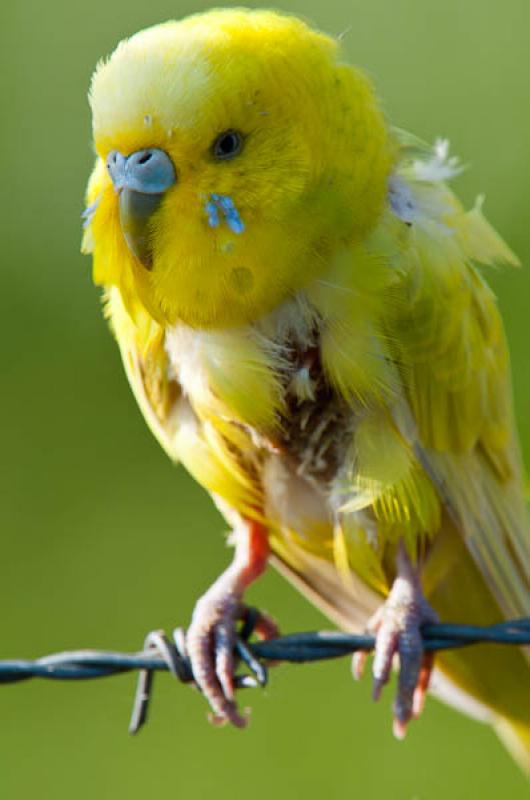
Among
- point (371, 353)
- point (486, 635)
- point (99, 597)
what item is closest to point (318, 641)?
point (486, 635)

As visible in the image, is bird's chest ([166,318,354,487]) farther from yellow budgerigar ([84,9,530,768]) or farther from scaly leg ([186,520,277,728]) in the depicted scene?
scaly leg ([186,520,277,728])

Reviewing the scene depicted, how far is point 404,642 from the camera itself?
3.76 metres

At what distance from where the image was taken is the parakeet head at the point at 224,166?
3.27m

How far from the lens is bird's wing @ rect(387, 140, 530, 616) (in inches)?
144

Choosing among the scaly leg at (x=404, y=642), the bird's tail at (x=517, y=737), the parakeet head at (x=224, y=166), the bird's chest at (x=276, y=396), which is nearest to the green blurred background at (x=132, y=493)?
the bird's tail at (x=517, y=737)

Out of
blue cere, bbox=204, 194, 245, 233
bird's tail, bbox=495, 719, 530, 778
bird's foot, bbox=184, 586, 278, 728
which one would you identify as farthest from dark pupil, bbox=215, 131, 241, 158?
bird's tail, bbox=495, 719, 530, 778

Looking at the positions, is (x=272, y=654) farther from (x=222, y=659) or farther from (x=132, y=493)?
(x=132, y=493)

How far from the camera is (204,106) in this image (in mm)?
3256

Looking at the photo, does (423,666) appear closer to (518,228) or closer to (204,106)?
(204,106)

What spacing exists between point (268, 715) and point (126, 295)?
352cm

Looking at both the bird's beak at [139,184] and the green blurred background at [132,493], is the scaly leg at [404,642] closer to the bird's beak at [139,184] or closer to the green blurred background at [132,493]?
the bird's beak at [139,184]

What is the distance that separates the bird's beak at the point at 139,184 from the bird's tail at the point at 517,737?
1.91 m

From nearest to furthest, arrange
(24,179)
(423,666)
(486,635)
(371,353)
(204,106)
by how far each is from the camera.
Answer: (486,635), (204,106), (371,353), (423,666), (24,179)

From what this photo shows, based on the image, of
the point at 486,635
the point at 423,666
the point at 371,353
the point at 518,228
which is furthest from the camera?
the point at 518,228
